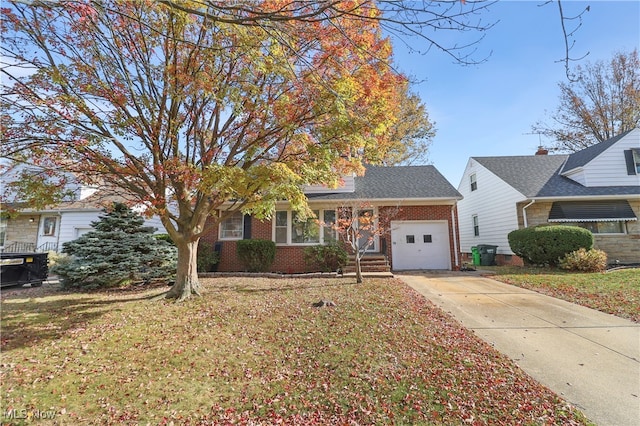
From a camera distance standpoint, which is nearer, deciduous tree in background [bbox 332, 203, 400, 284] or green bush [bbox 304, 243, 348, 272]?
deciduous tree in background [bbox 332, 203, 400, 284]

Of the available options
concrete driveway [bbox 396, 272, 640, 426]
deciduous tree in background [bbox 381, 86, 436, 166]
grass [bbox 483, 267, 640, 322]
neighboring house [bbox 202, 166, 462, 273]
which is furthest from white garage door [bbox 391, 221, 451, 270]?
deciduous tree in background [bbox 381, 86, 436, 166]

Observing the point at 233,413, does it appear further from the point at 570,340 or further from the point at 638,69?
the point at 638,69

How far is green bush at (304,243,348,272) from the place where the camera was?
11945 millimetres

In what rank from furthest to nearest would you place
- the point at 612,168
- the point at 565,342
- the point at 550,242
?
the point at 612,168
the point at 550,242
the point at 565,342

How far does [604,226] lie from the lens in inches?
543

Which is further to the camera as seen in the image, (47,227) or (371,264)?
(47,227)

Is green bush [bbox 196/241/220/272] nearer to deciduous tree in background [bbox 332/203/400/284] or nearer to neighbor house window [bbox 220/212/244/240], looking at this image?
neighbor house window [bbox 220/212/244/240]

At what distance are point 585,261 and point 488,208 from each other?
6.18 meters

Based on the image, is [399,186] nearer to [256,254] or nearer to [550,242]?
[550,242]

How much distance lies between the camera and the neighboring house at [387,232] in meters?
12.9

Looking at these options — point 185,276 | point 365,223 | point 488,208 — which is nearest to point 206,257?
point 185,276

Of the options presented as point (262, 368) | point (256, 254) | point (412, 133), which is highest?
point (412, 133)

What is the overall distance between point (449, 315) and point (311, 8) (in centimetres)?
594

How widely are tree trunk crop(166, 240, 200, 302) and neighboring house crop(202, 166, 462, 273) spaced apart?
5.41 metres
